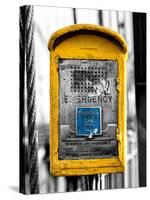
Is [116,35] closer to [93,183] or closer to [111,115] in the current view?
[111,115]

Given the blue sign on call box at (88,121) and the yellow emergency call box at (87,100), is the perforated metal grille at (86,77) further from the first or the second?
the blue sign on call box at (88,121)

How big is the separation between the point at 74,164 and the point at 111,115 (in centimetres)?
38

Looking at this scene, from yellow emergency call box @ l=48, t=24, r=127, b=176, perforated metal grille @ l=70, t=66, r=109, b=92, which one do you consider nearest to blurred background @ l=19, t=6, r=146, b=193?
yellow emergency call box @ l=48, t=24, r=127, b=176

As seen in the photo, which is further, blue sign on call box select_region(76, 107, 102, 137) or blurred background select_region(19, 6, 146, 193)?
blue sign on call box select_region(76, 107, 102, 137)

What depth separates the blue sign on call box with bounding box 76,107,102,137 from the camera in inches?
152

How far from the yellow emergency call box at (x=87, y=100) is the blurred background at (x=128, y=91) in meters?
0.04

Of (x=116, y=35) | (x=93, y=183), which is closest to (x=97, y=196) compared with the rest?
(x=93, y=183)

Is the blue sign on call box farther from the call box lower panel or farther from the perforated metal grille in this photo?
the perforated metal grille

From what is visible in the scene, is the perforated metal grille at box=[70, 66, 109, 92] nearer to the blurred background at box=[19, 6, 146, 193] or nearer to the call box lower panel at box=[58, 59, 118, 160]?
the call box lower panel at box=[58, 59, 118, 160]

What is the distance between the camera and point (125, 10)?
403cm

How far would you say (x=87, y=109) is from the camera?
388 centimetres

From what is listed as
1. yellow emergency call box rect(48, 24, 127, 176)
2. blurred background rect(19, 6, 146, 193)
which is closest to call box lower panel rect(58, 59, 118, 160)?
yellow emergency call box rect(48, 24, 127, 176)

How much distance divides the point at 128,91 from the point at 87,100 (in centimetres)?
28

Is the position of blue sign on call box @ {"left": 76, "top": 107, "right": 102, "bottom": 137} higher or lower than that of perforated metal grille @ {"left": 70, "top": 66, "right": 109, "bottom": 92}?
lower
